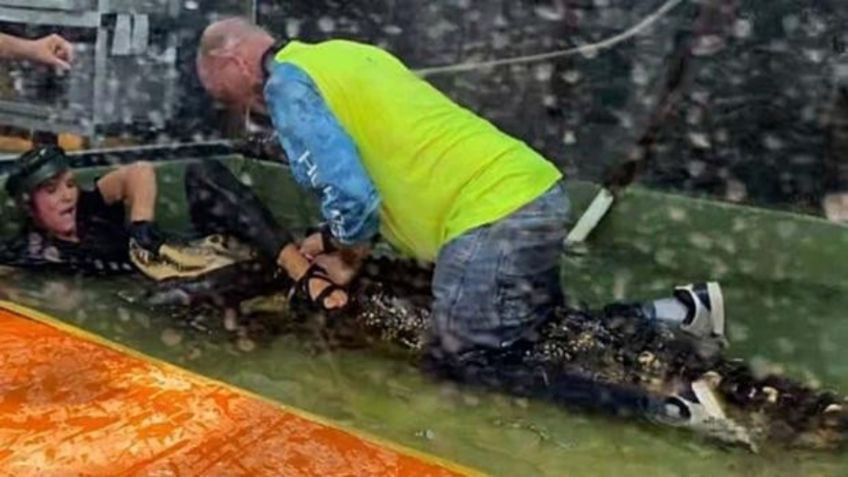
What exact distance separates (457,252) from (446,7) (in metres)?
0.90

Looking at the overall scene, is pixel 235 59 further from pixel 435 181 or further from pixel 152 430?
pixel 152 430

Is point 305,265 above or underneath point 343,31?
underneath

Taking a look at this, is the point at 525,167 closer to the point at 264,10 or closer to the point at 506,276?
the point at 506,276

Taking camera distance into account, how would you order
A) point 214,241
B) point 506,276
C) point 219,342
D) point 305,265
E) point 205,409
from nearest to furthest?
point 205,409 < point 506,276 < point 219,342 < point 305,265 < point 214,241

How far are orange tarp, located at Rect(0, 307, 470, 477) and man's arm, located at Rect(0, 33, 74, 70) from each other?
1106 millimetres

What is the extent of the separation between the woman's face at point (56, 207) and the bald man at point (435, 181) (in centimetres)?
77

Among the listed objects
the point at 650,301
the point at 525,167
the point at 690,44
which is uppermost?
the point at 690,44

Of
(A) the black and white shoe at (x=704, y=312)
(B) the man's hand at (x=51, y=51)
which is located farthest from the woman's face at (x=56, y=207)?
(A) the black and white shoe at (x=704, y=312)

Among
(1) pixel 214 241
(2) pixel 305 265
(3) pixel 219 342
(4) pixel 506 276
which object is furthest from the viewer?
(1) pixel 214 241

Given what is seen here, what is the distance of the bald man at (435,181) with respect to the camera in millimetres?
1917

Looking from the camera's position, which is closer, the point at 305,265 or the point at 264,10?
the point at 305,265

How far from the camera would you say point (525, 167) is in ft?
6.43

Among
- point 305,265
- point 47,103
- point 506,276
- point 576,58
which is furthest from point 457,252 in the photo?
point 47,103

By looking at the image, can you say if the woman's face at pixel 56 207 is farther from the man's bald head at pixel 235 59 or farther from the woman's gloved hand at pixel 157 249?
the man's bald head at pixel 235 59
